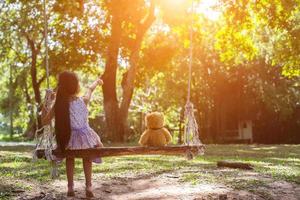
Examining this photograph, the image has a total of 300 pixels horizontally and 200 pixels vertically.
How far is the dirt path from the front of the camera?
8.17m

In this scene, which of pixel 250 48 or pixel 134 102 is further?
pixel 134 102

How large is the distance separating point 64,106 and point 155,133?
83.0 inches

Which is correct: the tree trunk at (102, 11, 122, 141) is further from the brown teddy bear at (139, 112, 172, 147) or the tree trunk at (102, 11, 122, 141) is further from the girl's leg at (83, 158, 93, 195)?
the girl's leg at (83, 158, 93, 195)

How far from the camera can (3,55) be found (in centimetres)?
4006

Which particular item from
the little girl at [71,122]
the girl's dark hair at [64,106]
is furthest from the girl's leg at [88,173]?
the girl's dark hair at [64,106]

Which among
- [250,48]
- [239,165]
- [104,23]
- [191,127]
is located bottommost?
[239,165]

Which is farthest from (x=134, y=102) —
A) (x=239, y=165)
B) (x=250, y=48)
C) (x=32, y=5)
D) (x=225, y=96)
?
(x=239, y=165)

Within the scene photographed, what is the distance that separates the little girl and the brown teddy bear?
147 centimetres

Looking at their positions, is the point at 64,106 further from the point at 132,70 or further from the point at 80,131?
the point at 132,70

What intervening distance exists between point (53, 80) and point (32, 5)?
360 inches

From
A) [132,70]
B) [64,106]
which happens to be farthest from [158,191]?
[132,70]

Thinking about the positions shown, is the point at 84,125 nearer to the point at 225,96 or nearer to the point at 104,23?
the point at 104,23

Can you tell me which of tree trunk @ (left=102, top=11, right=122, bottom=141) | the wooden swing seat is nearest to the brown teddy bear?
the wooden swing seat

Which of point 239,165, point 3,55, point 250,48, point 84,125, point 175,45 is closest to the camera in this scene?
point 84,125
